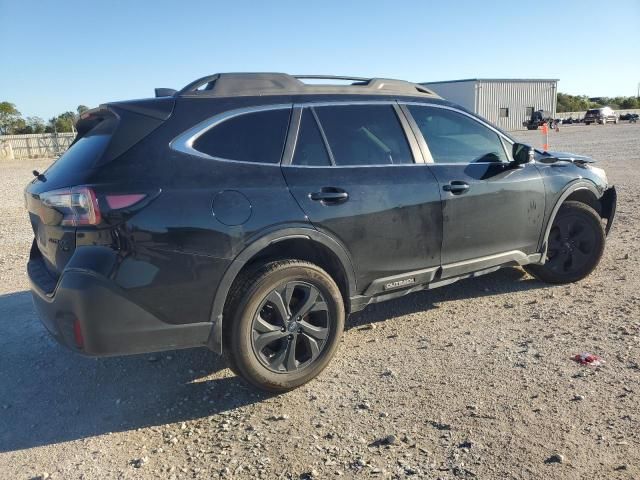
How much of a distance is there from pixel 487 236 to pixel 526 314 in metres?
0.78

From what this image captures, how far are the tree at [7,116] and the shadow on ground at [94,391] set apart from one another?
247 feet

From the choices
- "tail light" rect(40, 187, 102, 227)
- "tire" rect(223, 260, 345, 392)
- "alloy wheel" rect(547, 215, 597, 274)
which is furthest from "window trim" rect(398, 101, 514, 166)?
"tail light" rect(40, 187, 102, 227)

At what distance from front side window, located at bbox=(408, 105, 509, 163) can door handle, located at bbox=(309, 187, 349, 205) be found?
1.02 meters

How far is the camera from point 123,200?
2.88 metres

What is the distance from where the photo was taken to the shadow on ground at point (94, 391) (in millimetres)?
3207

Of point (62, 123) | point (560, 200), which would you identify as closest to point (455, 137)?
point (560, 200)

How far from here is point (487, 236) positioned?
4395 millimetres

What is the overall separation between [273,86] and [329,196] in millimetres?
870

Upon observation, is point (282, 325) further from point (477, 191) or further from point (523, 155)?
point (523, 155)

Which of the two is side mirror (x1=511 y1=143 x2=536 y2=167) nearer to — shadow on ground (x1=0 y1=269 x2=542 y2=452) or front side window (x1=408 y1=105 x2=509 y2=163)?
front side window (x1=408 y1=105 x2=509 y2=163)

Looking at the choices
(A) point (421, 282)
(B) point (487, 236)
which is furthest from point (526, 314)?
(A) point (421, 282)

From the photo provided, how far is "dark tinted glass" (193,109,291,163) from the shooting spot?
3.25 metres

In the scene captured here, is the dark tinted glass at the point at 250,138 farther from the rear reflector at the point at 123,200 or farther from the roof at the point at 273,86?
the rear reflector at the point at 123,200

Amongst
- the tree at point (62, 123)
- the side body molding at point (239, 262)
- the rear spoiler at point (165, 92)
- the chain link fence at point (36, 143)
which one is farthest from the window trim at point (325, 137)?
the tree at point (62, 123)
